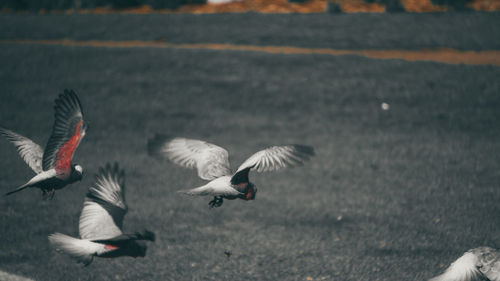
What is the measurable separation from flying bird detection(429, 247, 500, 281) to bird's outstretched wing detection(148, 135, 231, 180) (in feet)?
3.17

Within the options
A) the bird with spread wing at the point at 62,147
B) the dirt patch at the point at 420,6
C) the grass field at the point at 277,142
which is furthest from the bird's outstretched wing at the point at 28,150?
the dirt patch at the point at 420,6

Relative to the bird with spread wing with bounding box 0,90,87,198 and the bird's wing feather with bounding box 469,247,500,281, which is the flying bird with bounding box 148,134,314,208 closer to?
the bird with spread wing with bounding box 0,90,87,198

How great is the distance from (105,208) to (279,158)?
0.65 metres

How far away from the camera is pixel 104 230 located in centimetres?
183

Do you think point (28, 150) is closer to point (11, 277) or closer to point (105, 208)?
point (105, 208)

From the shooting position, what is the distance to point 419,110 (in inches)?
653

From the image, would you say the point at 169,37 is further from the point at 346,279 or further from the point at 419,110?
the point at 346,279

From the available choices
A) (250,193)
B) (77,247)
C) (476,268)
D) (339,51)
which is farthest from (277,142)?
(250,193)

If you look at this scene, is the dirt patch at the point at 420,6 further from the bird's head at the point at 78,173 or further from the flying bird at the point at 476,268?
the bird's head at the point at 78,173

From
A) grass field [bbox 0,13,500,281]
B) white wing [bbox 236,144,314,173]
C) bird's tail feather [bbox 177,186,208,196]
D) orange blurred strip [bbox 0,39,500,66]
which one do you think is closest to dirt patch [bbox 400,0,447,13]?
grass field [bbox 0,13,500,281]

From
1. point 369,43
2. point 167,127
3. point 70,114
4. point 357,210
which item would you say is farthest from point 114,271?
point 369,43

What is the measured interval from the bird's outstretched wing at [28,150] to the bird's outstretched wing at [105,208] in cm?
20

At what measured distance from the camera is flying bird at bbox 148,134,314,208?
60.6 inches

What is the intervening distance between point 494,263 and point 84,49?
842 inches
